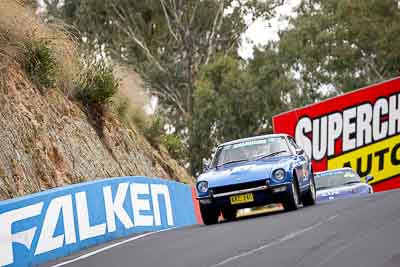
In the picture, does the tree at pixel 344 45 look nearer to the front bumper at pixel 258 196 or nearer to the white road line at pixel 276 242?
the front bumper at pixel 258 196

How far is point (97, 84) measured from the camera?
2438 centimetres

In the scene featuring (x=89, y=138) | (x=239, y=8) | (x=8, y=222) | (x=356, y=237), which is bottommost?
(x=356, y=237)

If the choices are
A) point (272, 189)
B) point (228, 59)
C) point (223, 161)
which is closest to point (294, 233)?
point (272, 189)

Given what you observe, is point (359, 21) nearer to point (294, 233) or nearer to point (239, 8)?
point (239, 8)

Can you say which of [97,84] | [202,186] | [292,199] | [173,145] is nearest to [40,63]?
[97,84]

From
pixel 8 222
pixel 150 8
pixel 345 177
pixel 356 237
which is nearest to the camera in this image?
pixel 356 237

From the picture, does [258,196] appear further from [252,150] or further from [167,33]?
[167,33]

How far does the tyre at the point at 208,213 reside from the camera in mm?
16234

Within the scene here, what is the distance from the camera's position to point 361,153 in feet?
114

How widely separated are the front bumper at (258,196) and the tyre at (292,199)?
128 millimetres

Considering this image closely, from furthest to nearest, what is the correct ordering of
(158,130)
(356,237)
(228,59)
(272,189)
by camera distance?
(228,59)
(158,130)
(272,189)
(356,237)

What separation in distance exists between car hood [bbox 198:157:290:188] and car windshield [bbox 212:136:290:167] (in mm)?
517

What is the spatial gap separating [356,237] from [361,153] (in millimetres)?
24299

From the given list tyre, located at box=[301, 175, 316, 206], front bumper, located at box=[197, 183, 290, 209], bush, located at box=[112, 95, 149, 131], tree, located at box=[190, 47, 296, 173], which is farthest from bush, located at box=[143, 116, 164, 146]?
tree, located at box=[190, 47, 296, 173]
